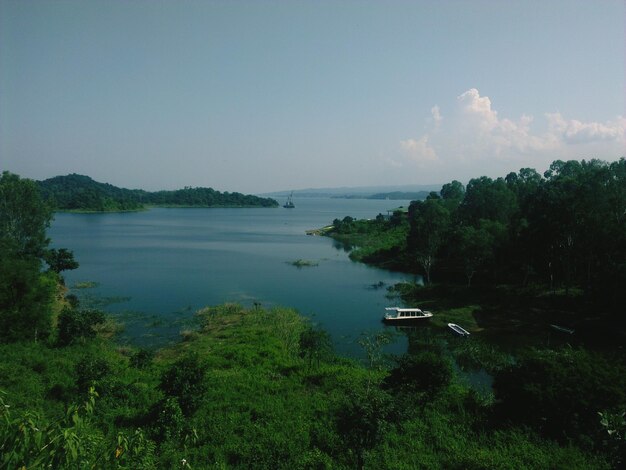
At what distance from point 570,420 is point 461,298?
65.4ft

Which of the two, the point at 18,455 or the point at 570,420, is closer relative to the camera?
the point at 18,455

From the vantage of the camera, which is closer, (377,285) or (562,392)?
(562,392)

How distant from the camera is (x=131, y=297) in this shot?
3278 centimetres

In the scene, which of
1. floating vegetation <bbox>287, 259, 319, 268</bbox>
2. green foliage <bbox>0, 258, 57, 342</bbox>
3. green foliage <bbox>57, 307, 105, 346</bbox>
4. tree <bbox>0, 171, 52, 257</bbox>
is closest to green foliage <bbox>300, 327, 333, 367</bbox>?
green foliage <bbox>57, 307, 105, 346</bbox>

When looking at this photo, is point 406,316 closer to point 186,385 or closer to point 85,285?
point 186,385

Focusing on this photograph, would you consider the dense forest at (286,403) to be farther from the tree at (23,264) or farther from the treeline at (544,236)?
the treeline at (544,236)

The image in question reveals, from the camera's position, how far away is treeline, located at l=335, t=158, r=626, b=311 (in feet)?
80.8

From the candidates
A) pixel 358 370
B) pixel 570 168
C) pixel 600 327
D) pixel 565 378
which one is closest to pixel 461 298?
pixel 600 327

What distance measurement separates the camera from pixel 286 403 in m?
13.9

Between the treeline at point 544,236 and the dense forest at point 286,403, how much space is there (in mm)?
4143

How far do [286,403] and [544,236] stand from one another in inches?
912

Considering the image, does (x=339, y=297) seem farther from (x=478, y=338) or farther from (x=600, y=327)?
(x=600, y=327)

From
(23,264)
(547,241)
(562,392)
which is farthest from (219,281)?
(562,392)

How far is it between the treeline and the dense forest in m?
4.14
